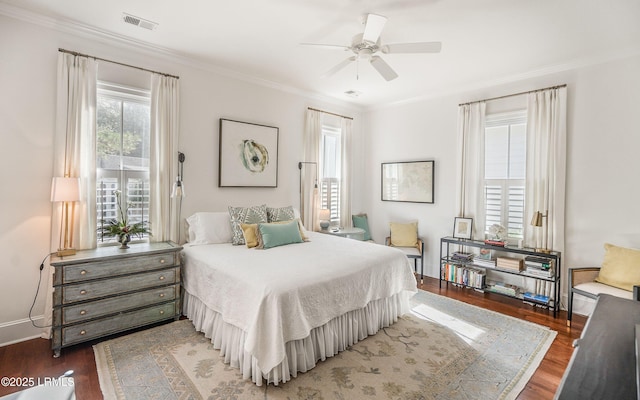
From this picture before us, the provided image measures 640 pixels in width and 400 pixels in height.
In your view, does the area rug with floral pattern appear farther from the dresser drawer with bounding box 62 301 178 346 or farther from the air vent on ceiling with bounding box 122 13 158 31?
the air vent on ceiling with bounding box 122 13 158 31

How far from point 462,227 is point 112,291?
4.49 m

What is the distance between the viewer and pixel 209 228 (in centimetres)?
363

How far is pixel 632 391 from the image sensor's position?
0.93 meters

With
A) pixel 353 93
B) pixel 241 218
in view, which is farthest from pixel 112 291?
pixel 353 93

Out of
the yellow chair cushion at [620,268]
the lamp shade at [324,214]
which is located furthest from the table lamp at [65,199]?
the yellow chair cushion at [620,268]

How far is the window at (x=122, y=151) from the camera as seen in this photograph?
3.26m

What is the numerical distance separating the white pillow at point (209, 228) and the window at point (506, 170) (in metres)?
3.72

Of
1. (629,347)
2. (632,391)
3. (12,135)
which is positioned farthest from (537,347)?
(12,135)

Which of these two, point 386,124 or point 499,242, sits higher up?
point 386,124

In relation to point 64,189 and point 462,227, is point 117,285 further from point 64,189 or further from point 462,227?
point 462,227

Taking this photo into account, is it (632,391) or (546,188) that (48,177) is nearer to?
(632,391)

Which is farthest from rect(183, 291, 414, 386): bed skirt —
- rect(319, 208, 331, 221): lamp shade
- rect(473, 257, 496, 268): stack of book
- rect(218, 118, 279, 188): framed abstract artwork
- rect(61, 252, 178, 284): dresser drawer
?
rect(319, 208, 331, 221): lamp shade

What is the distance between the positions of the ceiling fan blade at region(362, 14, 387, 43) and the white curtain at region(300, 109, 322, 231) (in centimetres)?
250

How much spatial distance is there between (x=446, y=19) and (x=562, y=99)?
2176mm
